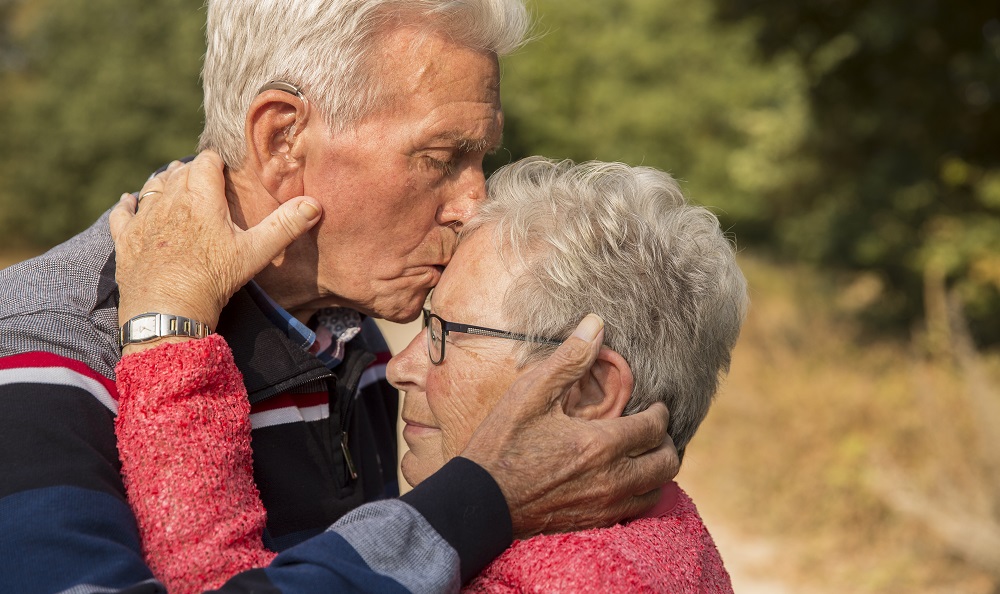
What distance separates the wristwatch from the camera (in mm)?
1854

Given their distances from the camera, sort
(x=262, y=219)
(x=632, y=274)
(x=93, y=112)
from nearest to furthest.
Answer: (x=632, y=274)
(x=262, y=219)
(x=93, y=112)

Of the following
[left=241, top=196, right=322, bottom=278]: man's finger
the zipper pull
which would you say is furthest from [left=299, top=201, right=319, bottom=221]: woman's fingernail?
the zipper pull

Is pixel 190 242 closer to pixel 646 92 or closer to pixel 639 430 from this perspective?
pixel 639 430

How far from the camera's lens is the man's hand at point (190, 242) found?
1.93 m

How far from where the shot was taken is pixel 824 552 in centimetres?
732

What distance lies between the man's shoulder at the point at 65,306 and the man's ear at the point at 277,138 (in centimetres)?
40

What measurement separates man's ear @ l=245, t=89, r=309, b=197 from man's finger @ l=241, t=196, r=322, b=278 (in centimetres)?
11

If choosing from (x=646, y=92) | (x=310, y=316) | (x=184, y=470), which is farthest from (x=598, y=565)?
(x=646, y=92)

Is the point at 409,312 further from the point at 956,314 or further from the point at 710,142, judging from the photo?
the point at 710,142

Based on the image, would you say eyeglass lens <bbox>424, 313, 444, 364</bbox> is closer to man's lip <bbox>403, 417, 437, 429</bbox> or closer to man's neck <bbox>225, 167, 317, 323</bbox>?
man's lip <bbox>403, 417, 437, 429</bbox>

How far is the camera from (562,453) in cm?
193

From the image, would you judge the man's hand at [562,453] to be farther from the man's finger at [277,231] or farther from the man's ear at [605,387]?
the man's finger at [277,231]

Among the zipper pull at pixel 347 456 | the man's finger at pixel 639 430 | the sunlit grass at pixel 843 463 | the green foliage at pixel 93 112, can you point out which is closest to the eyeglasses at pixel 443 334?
the man's finger at pixel 639 430

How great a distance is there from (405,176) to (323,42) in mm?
360
